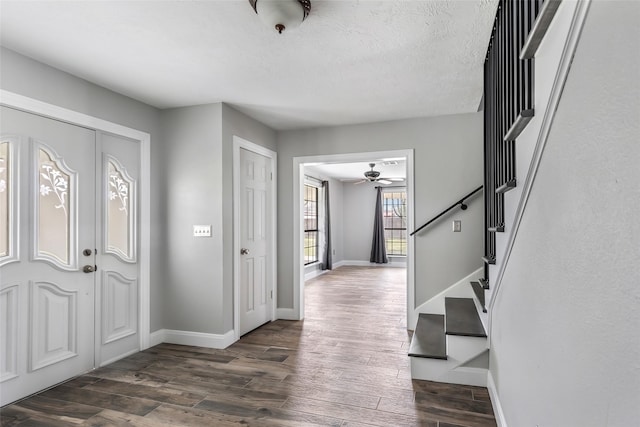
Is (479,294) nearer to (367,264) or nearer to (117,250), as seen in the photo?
(117,250)

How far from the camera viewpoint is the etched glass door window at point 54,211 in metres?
2.76

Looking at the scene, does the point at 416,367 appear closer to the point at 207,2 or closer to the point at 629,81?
the point at 629,81

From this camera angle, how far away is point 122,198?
3471mm

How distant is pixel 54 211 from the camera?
2.86 meters

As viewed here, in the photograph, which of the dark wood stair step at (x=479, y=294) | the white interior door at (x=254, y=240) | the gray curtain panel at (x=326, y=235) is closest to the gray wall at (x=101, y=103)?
the white interior door at (x=254, y=240)

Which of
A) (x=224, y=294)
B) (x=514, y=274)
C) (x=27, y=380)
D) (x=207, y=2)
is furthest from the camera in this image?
(x=224, y=294)

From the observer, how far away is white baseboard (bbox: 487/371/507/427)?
6.96 feet

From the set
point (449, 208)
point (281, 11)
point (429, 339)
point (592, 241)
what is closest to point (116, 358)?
→ point (429, 339)

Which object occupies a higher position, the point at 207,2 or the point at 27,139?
the point at 207,2

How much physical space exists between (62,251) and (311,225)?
240 inches

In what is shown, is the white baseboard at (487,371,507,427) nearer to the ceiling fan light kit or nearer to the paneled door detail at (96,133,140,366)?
the ceiling fan light kit

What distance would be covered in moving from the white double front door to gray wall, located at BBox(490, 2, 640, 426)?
3166mm

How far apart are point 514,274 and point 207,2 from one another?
2.13 m

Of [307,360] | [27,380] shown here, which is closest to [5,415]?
[27,380]
